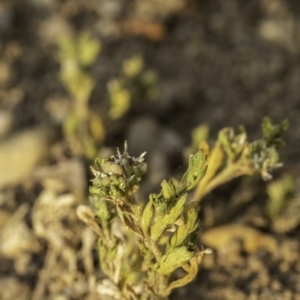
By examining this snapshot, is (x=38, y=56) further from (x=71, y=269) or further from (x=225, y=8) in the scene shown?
(x=71, y=269)

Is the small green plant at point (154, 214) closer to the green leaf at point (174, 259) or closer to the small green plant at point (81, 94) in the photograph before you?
the green leaf at point (174, 259)

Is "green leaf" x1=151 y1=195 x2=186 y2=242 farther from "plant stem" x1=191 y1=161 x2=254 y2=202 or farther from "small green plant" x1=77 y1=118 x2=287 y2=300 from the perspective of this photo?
"plant stem" x1=191 y1=161 x2=254 y2=202

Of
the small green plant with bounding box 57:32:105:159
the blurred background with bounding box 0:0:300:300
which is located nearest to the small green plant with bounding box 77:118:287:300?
the blurred background with bounding box 0:0:300:300

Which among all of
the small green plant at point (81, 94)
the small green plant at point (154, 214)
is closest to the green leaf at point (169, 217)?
the small green plant at point (154, 214)

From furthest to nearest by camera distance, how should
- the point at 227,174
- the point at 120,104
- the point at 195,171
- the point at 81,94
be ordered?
the point at 120,104 → the point at 81,94 → the point at 227,174 → the point at 195,171

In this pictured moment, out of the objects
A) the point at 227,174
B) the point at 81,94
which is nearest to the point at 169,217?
the point at 227,174

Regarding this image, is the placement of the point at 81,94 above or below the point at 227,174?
above

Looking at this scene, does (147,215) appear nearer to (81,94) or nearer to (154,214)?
(154,214)
